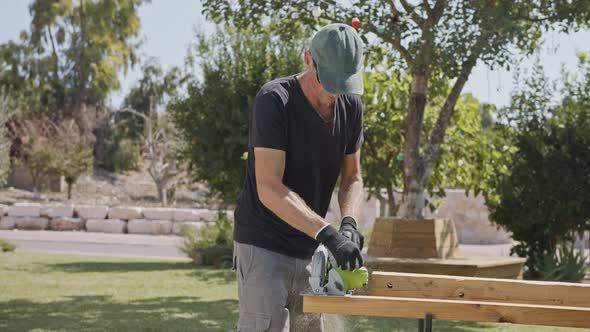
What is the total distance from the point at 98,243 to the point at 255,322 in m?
15.9

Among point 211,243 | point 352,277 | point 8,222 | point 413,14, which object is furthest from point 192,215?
point 352,277

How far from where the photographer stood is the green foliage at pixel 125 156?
37781 millimetres

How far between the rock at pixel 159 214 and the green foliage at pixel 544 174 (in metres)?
11.2

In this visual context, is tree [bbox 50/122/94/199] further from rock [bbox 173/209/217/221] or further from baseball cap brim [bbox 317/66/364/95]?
baseball cap brim [bbox 317/66/364/95]

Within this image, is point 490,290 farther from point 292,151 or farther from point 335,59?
point 335,59

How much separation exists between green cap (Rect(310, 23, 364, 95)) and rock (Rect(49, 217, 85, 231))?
20.2 meters

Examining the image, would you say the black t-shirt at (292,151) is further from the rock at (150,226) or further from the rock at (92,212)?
the rock at (92,212)

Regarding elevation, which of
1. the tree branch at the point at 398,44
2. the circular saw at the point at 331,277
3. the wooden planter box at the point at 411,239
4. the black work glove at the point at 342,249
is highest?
the tree branch at the point at 398,44

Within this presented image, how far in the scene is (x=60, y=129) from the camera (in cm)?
3453

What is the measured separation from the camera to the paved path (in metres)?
15.9

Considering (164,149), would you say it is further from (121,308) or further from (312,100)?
(312,100)

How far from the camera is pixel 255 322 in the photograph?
9.54ft

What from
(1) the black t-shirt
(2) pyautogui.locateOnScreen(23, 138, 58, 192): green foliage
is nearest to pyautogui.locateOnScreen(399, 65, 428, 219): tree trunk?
(1) the black t-shirt

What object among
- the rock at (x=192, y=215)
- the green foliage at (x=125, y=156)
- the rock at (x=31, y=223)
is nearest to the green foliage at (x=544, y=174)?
the rock at (x=192, y=215)
